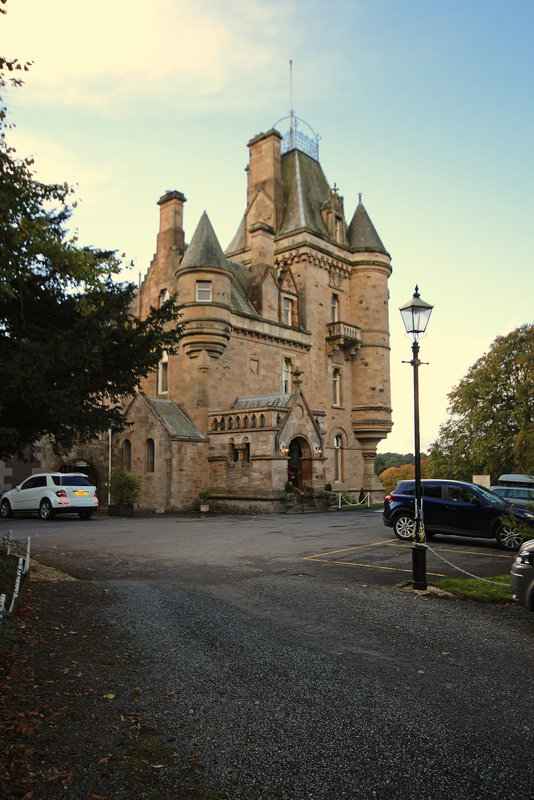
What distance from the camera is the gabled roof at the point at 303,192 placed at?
35.6 meters

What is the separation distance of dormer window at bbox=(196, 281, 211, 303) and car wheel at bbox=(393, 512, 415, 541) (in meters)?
16.4

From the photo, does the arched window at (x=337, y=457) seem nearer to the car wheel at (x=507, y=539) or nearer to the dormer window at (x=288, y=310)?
the dormer window at (x=288, y=310)

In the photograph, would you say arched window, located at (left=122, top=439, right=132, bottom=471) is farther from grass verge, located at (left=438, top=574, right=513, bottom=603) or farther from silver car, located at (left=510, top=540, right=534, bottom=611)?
silver car, located at (left=510, top=540, right=534, bottom=611)

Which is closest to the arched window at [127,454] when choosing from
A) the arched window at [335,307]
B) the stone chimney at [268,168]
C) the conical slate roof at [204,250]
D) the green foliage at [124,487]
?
the green foliage at [124,487]

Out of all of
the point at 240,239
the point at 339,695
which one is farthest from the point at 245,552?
the point at 240,239

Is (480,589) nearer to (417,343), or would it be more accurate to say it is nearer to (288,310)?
(417,343)

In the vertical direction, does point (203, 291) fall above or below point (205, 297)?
above

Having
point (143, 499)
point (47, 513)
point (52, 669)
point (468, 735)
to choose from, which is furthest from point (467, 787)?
point (143, 499)

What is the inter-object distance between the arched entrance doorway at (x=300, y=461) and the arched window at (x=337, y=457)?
23.3 ft

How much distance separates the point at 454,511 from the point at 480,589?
5.77 metres

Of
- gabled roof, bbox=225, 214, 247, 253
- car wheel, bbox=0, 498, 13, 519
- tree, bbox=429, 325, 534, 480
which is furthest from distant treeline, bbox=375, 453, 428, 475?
car wheel, bbox=0, 498, 13, 519

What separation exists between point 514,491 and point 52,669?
21056 millimetres

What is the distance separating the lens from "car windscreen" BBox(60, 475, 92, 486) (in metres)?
21.8

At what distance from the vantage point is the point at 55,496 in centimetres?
2150
